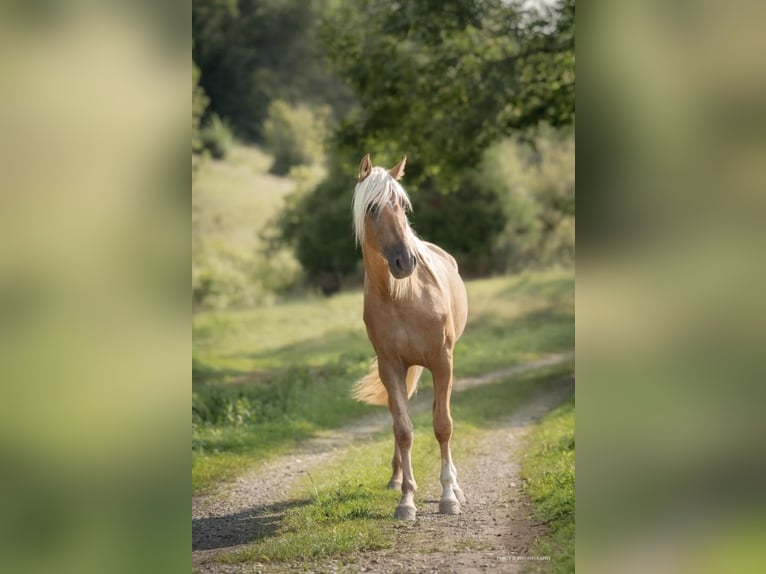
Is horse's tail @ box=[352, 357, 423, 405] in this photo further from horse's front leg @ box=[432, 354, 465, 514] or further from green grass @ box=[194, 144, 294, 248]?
green grass @ box=[194, 144, 294, 248]

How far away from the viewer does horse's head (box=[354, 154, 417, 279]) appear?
4648mm

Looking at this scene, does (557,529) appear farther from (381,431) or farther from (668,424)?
(381,431)

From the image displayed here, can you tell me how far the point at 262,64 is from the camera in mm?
23875

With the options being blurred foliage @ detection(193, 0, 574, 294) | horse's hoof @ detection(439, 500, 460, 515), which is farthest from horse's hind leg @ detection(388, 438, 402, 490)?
blurred foliage @ detection(193, 0, 574, 294)

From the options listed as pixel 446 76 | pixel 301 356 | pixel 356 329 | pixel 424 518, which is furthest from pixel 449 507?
pixel 356 329

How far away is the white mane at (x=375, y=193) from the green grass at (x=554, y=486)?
199cm

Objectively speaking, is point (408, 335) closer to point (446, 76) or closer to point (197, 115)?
point (446, 76)

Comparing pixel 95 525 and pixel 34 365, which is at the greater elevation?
pixel 34 365

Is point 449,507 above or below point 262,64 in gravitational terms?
below

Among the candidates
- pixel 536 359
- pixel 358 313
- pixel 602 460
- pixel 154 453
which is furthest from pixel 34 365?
pixel 358 313

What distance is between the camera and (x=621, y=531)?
2537 millimetres

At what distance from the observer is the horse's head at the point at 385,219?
15.3ft

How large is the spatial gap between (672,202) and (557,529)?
2.60m

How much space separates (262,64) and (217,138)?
10.2 feet
